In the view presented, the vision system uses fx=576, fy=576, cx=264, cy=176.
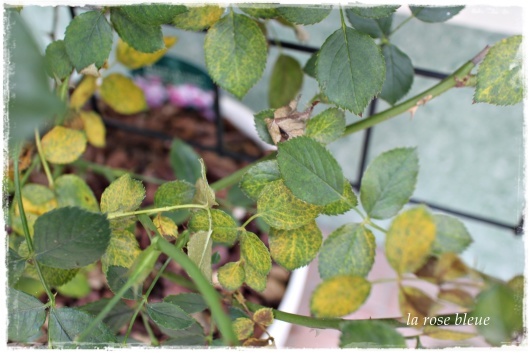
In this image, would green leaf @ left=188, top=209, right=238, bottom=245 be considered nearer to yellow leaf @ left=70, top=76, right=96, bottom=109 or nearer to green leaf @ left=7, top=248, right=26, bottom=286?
green leaf @ left=7, top=248, right=26, bottom=286

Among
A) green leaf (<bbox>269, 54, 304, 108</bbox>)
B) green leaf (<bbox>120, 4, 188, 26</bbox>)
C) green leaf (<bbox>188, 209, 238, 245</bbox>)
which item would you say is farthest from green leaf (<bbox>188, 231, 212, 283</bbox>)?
green leaf (<bbox>269, 54, 304, 108</bbox>)

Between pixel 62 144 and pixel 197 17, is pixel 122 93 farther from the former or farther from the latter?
pixel 197 17

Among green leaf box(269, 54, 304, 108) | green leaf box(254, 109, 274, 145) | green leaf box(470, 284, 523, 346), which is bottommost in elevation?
green leaf box(470, 284, 523, 346)

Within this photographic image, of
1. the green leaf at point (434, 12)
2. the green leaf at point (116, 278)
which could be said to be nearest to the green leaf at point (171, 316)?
the green leaf at point (116, 278)

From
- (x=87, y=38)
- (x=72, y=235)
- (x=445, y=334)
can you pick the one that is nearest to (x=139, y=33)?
(x=87, y=38)

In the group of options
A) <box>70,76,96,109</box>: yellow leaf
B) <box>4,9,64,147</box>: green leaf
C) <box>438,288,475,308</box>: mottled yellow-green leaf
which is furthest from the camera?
<box>70,76,96,109</box>: yellow leaf

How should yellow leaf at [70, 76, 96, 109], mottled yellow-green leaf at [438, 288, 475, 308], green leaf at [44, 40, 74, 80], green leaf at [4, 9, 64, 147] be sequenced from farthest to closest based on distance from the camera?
yellow leaf at [70, 76, 96, 109]
green leaf at [44, 40, 74, 80]
mottled yellow-green leaf at [438, 288, 475, 308]
green leaf at [4, 9, 64, 147]

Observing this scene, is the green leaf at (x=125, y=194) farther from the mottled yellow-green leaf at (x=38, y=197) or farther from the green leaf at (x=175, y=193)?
the mottled yellow-green leaf at (x=38, y=197)

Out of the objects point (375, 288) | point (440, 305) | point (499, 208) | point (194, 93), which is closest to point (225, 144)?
point (194, 93)
